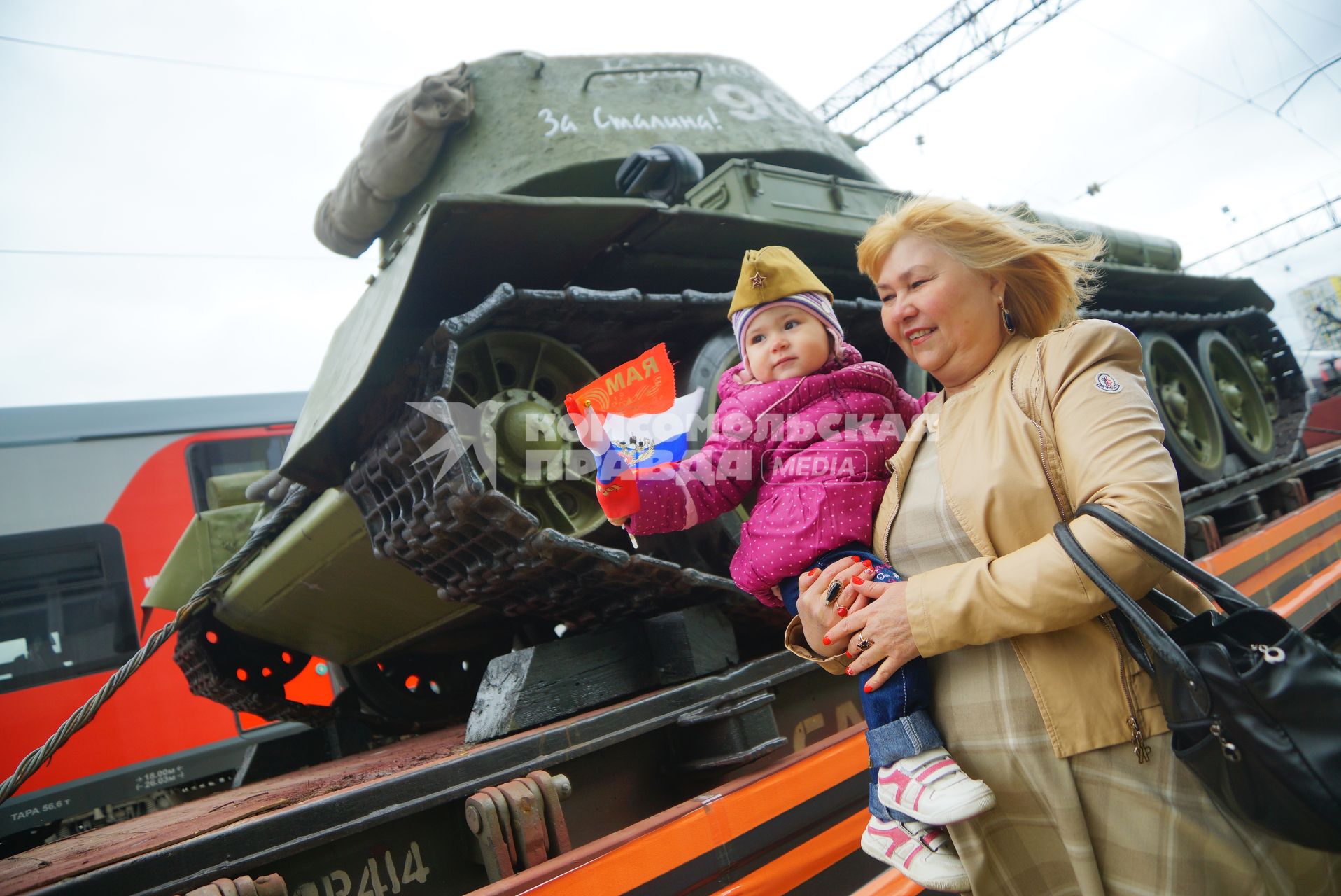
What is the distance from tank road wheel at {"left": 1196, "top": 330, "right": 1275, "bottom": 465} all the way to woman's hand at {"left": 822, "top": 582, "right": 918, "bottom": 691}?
18.2ft

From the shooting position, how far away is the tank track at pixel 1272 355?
573cm

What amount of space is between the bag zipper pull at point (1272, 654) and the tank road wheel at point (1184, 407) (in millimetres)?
4461

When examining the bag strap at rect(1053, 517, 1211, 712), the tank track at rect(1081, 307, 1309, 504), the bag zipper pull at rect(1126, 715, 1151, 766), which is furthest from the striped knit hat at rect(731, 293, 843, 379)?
the tank track at rect(1081, 307, 1309, 504)

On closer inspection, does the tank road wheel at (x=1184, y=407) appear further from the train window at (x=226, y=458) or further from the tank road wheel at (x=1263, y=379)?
the train window at (x=226, y=458)

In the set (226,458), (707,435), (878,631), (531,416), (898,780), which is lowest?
(898,780)

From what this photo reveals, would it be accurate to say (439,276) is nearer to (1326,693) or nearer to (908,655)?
(908,655)

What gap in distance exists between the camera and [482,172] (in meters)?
4.11

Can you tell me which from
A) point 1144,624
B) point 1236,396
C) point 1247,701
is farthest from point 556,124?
point 1236,396

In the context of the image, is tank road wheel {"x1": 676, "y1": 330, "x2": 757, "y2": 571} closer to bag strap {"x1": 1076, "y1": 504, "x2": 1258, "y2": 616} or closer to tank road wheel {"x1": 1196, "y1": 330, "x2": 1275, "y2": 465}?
bag strap {"x1": 1076, "y1": 504, "x2": 1258, "y2": 616}

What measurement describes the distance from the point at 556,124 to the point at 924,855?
143 inches

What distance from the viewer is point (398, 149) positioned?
4133 millimetres

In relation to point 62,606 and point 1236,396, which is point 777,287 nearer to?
point 1236,396

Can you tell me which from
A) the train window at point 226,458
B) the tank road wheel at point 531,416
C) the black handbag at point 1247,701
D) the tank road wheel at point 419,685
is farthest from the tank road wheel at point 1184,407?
the train window at point 226,458

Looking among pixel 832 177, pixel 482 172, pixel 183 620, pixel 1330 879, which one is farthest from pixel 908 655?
pixel 482 172
